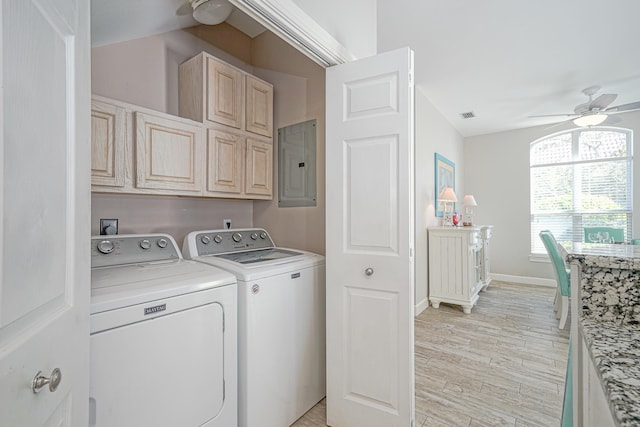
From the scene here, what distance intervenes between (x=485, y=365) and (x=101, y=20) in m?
Result: 3.48

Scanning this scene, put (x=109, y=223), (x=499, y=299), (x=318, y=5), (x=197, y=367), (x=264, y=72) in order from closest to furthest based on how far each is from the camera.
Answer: (x=197, y=367) → (x=318, y=5) → (x=109, y=223) → (x=264, y=72) → (x=499, y=299)

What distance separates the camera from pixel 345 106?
162cm

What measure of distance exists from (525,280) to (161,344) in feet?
18.6

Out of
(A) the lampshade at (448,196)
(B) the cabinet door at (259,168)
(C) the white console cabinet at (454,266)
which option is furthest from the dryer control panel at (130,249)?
(A) the lampshade at (448,196)

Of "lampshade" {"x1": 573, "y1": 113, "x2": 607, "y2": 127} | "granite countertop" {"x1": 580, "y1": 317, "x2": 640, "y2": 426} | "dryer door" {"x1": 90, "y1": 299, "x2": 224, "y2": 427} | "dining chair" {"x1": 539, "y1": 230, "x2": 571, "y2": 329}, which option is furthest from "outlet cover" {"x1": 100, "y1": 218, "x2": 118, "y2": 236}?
"lampshade" {"x1": 573, "y1": 113, "x2": 607, "y2": 127}

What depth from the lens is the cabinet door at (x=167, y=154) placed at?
1.69 m

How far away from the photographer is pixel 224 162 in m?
2.10

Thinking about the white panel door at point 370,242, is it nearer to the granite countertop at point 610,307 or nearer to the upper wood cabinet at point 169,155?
the granite countertop at point 610,307

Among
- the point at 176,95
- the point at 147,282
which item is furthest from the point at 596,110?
the point at 147,282

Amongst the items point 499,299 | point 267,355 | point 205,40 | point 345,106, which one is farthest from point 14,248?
point 499,299

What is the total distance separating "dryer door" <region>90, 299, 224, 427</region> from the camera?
3.30ft

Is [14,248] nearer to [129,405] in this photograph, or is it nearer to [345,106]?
[129,405]

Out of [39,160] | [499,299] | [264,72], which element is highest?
[264,72]

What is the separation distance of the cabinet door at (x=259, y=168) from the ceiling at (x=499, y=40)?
1030mm
